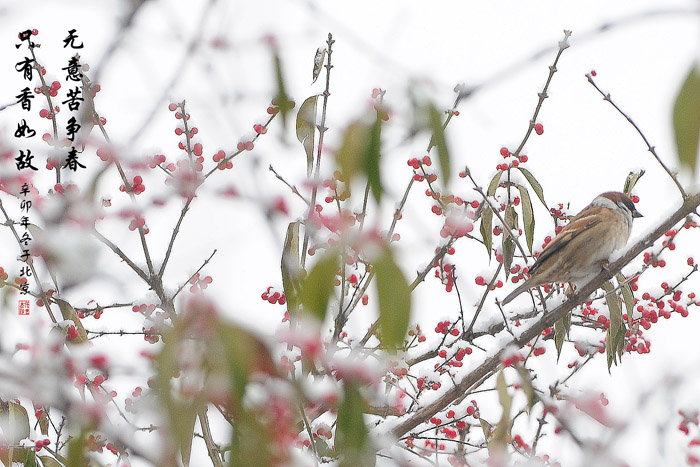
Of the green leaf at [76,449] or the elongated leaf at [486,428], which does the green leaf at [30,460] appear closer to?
the green leaf at [76,449]

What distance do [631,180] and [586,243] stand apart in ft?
2.03

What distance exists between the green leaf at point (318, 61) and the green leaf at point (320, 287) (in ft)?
6.10

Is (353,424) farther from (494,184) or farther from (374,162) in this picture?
(494,184)

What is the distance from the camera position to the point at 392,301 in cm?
116

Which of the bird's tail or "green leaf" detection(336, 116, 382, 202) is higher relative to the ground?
the bird's tail

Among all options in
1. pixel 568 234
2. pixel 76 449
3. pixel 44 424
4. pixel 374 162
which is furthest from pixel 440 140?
pixel 568 234

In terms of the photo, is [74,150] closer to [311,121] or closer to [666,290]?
[311,121]

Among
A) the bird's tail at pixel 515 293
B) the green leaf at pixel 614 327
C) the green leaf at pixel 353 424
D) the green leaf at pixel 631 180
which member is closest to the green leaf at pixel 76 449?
the green leaf at pixel 353 424

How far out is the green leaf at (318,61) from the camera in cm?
294

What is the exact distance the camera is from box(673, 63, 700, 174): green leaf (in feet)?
3.75

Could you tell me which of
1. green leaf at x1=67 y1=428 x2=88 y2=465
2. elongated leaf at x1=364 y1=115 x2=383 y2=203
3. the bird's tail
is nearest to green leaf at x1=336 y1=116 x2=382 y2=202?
elongated leaf at x1=364 y1=115 x2=383 y2=203

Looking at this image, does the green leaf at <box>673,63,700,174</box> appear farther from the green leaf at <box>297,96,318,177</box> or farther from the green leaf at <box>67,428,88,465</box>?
the green leaf at <box>297,96,318,177</box>

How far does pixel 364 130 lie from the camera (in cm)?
130

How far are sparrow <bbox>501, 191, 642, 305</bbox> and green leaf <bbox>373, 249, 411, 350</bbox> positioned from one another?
2.34 metres
